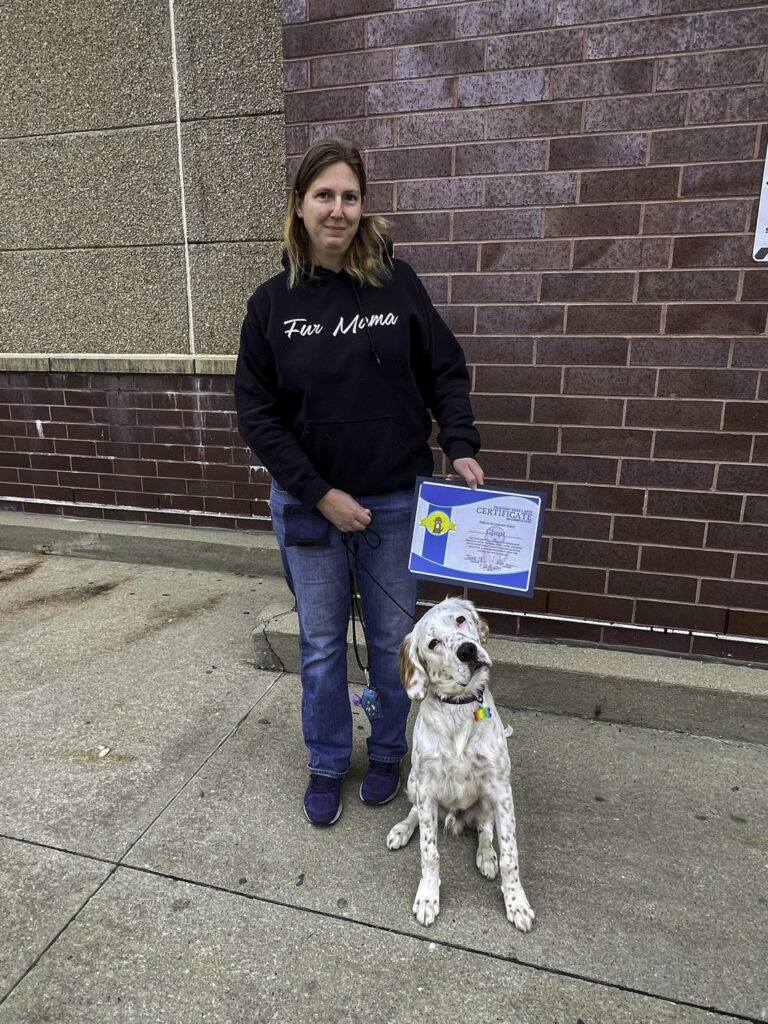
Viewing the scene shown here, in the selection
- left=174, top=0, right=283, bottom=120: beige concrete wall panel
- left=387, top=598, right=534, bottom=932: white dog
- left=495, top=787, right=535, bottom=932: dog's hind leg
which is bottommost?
left=495, top=787, right=535, bottom=932: dog's hind leg

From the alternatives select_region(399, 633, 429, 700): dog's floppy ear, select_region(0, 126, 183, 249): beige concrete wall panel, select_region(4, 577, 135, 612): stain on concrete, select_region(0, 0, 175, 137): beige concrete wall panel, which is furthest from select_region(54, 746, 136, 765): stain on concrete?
select_region(0, 0, 175, 137): beige concrete wall panel

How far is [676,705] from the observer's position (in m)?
3.03

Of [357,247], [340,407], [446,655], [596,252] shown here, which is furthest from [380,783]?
[596,252]

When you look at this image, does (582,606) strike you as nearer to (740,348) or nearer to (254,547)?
(740,348)

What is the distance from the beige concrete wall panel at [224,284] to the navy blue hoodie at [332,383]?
2.39 m

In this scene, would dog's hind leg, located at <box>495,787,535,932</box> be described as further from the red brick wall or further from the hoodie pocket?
the red brick wall

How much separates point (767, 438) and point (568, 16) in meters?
1.92

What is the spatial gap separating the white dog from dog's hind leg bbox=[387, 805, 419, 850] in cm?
24

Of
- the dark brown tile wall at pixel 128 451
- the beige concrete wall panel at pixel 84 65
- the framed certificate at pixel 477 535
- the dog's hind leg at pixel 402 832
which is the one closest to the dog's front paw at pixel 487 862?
the dog's hind leg at pixel 402 832

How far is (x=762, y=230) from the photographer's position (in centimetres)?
278

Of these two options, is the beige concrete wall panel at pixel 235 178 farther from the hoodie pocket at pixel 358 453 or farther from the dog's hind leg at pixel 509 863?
the dog's hind leg at pixel 509 863

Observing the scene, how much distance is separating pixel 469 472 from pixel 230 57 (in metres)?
3.53

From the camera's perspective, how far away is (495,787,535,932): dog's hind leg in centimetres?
209

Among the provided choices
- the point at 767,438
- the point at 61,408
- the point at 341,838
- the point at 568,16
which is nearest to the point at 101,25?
the point at 61,408
